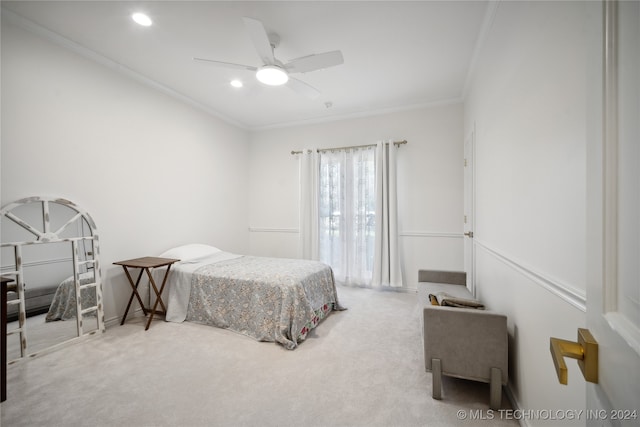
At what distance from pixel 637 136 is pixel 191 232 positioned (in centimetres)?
406

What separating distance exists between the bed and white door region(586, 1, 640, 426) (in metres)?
2.16

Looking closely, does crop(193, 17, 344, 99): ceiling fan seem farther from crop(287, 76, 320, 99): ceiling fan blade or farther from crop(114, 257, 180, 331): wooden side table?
crop(114, 257, 180, 331): wooden side table

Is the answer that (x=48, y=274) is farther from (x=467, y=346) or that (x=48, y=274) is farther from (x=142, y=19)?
(x=467, y=346)

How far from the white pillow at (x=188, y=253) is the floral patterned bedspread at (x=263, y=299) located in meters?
0.33

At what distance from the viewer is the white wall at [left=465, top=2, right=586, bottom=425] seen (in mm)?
961

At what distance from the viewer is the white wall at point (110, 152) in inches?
85.0

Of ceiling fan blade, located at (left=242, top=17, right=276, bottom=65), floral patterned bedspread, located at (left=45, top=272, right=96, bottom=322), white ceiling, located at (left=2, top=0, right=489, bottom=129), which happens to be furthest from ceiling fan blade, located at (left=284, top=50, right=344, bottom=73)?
floral patterned bedspread, located at (left=45, top=272, right=96, bottom=322)

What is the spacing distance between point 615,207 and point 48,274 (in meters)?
3.46

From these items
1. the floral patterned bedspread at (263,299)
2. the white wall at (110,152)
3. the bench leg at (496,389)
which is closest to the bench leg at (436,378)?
the bench leg at (496,389)

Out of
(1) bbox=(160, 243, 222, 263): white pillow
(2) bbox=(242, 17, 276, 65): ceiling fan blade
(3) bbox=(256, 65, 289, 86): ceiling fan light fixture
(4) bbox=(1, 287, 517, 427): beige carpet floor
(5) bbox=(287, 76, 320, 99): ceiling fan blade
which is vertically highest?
(2) bbox=(242, 17, 276, 65): ceiling fan blade

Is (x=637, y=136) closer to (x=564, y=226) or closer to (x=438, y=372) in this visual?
(x=564, y=226)

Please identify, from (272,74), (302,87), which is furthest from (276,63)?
(302,87)

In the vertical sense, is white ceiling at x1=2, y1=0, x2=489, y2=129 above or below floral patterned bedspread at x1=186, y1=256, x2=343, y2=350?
above

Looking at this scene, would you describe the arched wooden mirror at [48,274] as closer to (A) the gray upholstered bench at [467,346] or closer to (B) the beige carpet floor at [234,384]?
(B) the beige carpet floor at [234,384]
